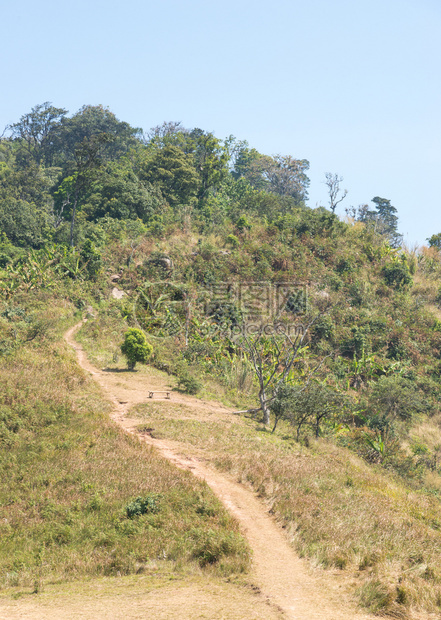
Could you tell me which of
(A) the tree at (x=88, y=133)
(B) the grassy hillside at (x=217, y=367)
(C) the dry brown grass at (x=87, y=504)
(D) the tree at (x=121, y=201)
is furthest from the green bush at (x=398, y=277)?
(A) the tree at (x=88, y=133)

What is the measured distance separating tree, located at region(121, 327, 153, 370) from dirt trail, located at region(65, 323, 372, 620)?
21.3ft

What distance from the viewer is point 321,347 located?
98.1 ft

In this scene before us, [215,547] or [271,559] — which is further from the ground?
[215,547]

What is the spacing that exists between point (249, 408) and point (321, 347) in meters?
12.1

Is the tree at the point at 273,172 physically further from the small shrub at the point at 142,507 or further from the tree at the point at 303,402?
the small shrub at the point at 142,507

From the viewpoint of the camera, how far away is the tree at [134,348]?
2098cm

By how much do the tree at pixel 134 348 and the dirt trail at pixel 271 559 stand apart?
6.50 m

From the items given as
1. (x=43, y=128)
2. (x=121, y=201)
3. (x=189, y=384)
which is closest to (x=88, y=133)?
(x=43, y=128)

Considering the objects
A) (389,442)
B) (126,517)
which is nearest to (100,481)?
(126,517)

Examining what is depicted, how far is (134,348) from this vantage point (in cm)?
2097

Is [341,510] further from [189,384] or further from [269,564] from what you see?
[189,384]

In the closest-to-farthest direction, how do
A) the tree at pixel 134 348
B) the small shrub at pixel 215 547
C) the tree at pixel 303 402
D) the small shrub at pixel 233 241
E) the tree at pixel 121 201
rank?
the small shrub at pixel 215 547 < the tree at pixel 303 402 < the tree at pixel 134 348 < the small shrub at pixel 233 241 < the tree at pixel 121 201

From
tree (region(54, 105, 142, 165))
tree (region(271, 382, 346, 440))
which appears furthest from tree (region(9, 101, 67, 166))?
tree (region(271, 382, 346, 440))

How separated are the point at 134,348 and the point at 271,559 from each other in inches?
585
